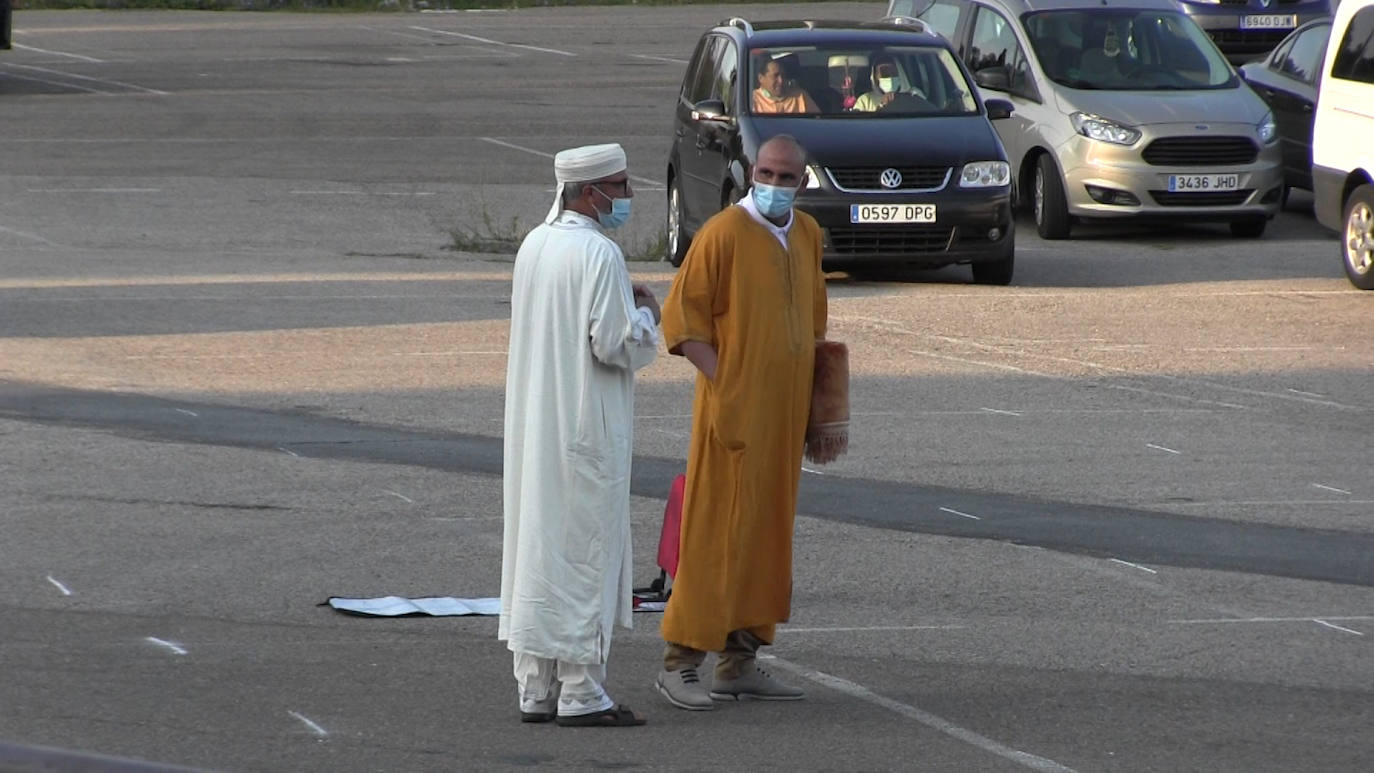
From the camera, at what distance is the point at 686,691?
6.49 metres

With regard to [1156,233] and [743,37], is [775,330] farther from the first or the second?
[1156,233]

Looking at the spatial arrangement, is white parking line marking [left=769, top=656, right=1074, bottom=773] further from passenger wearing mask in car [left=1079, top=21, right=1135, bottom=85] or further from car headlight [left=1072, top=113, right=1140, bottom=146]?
passenger wearing mask in car [left=1079, top=21, right=1135, bottom=85]

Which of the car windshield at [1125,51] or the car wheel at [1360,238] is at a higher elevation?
the car windshield at [1125,51]

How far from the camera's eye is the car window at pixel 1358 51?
51.6 ft

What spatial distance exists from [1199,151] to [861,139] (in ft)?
14.2

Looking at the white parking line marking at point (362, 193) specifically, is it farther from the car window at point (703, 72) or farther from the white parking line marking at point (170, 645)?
the white parking line marking at point (170, 645)

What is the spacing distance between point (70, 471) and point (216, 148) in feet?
53.4

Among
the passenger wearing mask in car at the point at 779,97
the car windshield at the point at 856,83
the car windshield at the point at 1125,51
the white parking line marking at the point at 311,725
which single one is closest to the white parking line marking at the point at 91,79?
the car windshield at the point at 1125,51

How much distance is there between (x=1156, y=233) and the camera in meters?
20.4

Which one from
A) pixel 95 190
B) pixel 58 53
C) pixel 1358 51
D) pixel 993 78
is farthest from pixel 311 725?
pixel 58 53

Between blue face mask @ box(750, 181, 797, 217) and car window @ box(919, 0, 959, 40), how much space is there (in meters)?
15.1

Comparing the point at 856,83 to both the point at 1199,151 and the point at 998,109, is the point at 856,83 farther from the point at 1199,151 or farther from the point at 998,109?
the point at 1199,151

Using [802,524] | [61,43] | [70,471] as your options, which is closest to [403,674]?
[802,524]

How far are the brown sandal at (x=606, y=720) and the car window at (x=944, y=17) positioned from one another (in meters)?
16.0
